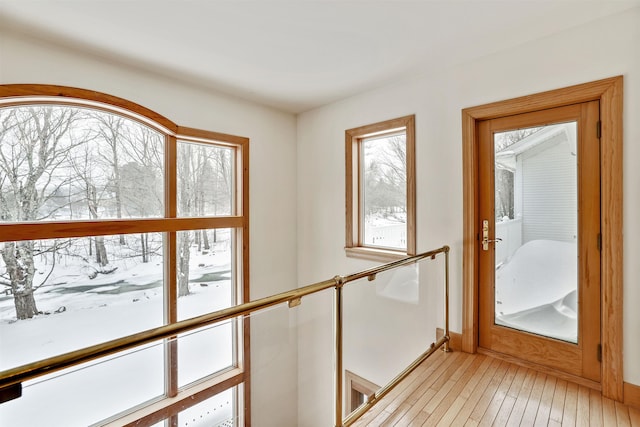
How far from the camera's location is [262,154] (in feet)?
12.6

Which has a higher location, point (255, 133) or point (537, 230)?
point (255, 133)

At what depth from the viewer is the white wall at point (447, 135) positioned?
1.95 m

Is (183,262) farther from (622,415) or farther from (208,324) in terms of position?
(622,415)

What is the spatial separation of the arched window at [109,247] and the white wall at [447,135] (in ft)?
3.35

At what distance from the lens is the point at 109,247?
276cm

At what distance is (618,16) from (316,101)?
2.63 m

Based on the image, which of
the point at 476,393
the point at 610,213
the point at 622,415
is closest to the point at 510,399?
the point at 476,393

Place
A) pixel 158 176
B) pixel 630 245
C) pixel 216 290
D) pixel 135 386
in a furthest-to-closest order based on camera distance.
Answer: pixel 216 290, pixel 158 176, pixel 135 386, pixel 630 245

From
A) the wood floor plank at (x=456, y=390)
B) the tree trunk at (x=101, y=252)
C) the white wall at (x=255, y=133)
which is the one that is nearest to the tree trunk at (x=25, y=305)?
the tree trunk at (x=101, y=252)

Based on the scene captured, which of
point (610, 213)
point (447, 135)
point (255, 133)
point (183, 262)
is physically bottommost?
point (183, 262)

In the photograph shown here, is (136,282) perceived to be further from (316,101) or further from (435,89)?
(435,89)

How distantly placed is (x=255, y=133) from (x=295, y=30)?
1.72 m

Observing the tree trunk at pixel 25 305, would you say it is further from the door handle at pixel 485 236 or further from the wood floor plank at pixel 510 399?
the door handle at pixel 485 236

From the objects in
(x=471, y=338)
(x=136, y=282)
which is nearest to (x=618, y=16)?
(x=471, y=338)
